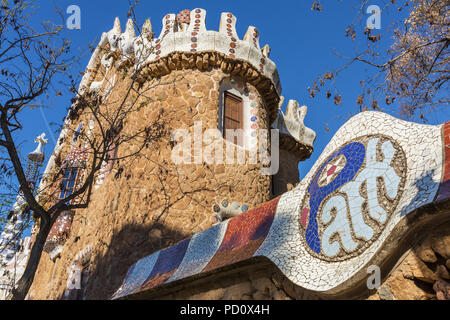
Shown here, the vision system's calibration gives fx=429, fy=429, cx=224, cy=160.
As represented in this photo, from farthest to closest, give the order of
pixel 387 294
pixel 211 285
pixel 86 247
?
pixel 86 247 < pixel 211 285 < pixel 387 294

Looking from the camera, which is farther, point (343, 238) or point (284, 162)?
point (284, 162)

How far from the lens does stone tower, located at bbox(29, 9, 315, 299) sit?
714cm

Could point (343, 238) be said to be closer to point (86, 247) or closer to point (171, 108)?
point (171, 108)

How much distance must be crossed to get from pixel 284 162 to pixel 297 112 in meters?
2.02

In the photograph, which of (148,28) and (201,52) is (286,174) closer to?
(201,52)

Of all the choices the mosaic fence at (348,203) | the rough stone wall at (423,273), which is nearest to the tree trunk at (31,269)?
the mosaic fence at (348,203)

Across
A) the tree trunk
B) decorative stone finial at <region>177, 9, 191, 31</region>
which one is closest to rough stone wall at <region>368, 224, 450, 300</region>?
the tree trunk

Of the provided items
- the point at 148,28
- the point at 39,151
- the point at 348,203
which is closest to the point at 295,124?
the point at 148,28

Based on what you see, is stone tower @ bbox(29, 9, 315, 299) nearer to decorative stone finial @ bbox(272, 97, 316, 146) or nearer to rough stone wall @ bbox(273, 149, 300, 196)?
Result: rough stone wall @ bbox(273, 149, 300, 196)

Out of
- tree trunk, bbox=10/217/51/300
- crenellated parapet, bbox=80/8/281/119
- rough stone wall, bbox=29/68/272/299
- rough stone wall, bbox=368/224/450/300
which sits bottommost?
rough stone wall, bbox=368/224/450/300

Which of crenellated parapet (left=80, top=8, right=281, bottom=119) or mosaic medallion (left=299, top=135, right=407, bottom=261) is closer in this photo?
mosaic medallion (left=299, top=135, right=407, bottom=261)

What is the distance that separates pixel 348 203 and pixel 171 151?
4.72 metres

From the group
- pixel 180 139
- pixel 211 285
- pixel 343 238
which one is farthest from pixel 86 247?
pixel 343 238

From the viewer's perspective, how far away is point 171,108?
8.07m
